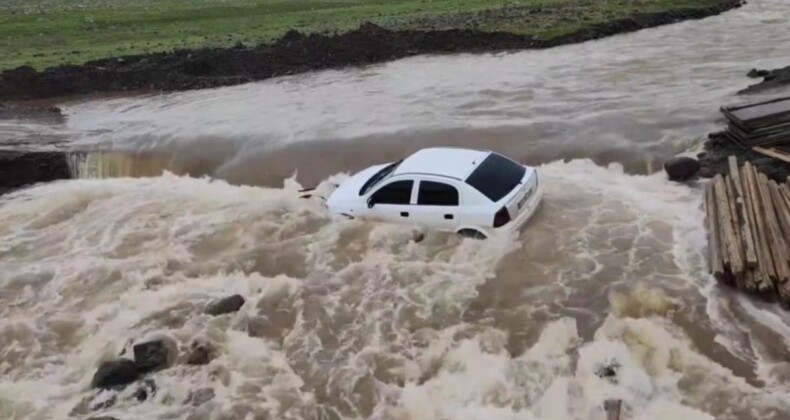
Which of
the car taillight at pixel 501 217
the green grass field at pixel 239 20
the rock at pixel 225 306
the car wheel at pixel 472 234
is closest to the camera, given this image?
the rock at pixel 225 306

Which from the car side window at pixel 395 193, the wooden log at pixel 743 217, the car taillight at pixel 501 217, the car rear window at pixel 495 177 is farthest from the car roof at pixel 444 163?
the wooden log at pixel 743 217

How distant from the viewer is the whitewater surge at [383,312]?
400 inches

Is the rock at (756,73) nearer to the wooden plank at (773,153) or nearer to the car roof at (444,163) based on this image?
the wooden plank at (773,153)

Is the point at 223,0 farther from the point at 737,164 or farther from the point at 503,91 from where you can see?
the point at 737,164

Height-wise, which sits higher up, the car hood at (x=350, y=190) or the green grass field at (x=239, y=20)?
the green grass field at (x=239, y=20)

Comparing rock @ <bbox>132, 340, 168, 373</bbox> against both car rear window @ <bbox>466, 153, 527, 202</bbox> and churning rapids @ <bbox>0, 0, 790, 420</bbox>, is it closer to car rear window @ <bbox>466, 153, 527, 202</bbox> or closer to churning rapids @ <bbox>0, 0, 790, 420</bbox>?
churning rapids @ <bbox>0, 0, 790, 420</bbox>

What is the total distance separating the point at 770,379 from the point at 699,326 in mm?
1362

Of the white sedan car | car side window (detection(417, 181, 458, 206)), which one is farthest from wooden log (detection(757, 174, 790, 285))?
car side window (detection(417, 181, 458, 206))

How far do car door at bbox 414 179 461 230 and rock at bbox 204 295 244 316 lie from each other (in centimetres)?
361

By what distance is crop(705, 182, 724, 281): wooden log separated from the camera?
38.8ft

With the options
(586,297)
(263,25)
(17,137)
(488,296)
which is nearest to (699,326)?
(586,297)

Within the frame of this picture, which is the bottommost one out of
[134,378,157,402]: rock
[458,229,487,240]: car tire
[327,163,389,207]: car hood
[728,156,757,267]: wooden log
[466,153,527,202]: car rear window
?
[134,378,157,402]: rock

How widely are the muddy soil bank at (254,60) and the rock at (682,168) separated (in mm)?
15608

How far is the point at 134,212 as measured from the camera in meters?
16.8
